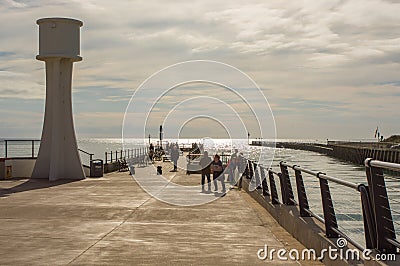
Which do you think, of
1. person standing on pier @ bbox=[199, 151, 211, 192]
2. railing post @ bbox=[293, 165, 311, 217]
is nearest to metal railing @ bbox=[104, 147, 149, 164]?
person standing on pier @ bbox=[199, 151, 211, 192]

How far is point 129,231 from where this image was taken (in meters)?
12.0

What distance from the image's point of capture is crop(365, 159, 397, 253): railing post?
6.21 meters

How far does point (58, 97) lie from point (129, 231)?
50.8ft

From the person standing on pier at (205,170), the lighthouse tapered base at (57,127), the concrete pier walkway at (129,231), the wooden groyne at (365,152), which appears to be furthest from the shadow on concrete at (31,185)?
the wooden groyne at (365,152)

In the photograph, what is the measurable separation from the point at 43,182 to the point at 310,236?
1788 centimetres

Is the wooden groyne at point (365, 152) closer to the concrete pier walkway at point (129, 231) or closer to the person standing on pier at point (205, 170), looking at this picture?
the person standing on pier at point (205, 170)

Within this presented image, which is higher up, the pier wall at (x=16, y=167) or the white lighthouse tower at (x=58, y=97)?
the white lighthouse tower at (x=58, y=97)

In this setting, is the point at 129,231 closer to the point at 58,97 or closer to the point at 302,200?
the point at 302,200

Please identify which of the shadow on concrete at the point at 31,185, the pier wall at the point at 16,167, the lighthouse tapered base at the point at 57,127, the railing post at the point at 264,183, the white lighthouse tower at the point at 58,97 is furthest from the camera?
the pier wall at the point at 16,167

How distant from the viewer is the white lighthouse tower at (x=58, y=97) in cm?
2564

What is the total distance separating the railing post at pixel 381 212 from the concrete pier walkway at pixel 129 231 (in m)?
2.65

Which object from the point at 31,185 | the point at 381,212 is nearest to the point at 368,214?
the point at 381,212

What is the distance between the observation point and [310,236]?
952 cm

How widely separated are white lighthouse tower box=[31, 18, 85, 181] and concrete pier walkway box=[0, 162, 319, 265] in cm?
665
